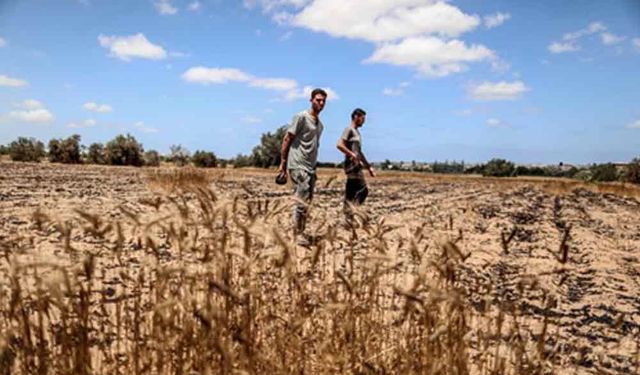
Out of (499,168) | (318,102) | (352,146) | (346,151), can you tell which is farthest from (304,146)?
(499,168)

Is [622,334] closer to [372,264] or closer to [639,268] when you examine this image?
[372,264]

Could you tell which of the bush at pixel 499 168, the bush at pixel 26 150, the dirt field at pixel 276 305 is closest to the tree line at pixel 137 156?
the bush at pixel 26 150

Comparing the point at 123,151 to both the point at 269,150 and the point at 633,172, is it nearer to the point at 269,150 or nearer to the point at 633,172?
the point at 269,150

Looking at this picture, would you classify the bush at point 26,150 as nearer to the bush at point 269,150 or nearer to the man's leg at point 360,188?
the bush at point 269,150

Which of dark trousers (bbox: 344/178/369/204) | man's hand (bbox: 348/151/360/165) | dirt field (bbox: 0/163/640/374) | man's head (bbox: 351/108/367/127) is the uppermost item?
man's head (bbox: 351/108/367/127)

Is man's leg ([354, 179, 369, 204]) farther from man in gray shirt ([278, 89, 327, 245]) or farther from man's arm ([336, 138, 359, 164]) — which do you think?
man in gray shirt ([278, 89, 327, 245])

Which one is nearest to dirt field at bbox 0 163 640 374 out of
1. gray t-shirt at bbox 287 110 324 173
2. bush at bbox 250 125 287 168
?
gray t-shirt at bbox 287 110 324 173

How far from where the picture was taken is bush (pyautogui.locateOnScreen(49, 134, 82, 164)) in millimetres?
44500

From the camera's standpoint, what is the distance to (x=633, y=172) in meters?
58.1

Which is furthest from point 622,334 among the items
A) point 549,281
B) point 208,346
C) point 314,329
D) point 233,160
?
point 233,160

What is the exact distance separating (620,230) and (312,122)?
947 centimetres

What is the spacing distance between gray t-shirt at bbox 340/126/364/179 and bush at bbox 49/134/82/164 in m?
43.7

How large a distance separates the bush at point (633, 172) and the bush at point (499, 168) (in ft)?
95.5

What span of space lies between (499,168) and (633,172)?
3111 centimetres
